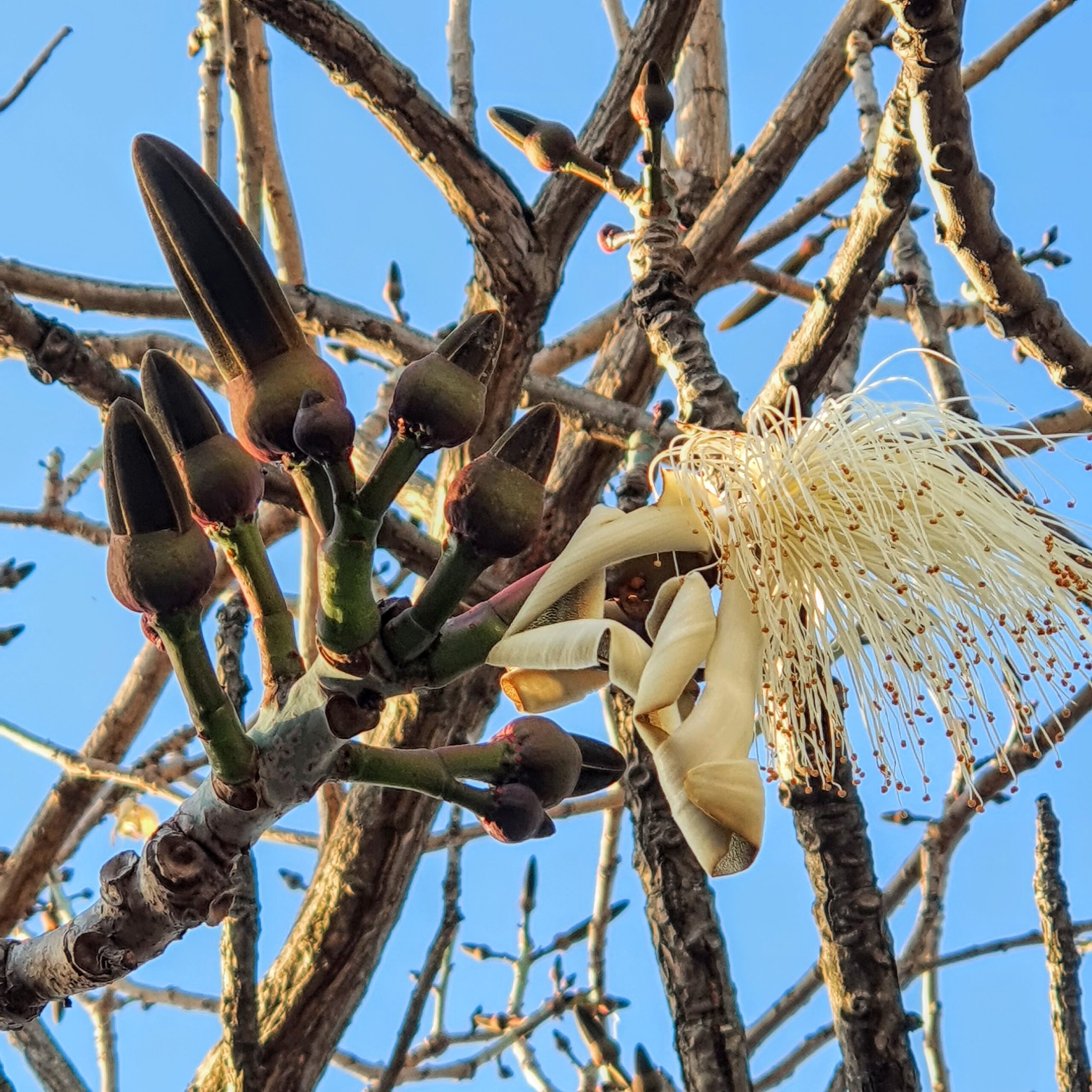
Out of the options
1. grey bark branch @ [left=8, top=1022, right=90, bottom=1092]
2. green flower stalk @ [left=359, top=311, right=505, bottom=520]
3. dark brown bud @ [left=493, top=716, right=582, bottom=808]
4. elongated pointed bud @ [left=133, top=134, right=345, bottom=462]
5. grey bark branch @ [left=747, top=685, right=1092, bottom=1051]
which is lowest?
grey bark branch @ [left=8, top=1022, right=90, bottom=1092]

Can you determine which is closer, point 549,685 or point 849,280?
point 549,685

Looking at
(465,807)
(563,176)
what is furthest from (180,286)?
(563,176)

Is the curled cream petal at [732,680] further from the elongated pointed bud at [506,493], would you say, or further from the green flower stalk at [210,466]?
the green flower stalk at [210,466]

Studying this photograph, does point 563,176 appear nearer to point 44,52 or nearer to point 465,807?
point 44,52

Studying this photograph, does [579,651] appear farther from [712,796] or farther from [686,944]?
[686,944]

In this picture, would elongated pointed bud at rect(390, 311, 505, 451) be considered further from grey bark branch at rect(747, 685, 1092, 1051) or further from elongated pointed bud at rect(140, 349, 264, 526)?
grey bark branch at rect(747, 685, 1092, 1051)

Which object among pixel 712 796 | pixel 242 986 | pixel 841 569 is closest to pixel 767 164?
pixel 841 569

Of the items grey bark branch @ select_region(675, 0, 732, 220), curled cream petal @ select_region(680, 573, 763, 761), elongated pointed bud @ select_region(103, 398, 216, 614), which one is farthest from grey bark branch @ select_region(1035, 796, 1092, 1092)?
grey bark branch @ select_region(675, 0, 732, 220)

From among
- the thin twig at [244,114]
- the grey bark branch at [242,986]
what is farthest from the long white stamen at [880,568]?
the thin twig at [244,114]
